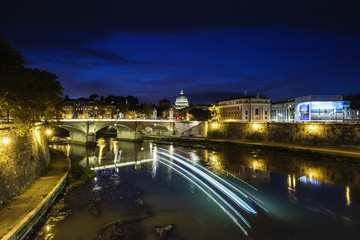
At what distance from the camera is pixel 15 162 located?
15773 millimetres

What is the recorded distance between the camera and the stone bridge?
49.9m

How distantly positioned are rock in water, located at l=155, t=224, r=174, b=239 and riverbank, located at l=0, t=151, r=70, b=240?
6509 mm

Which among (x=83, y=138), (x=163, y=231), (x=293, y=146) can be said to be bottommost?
(x=163, y=231)

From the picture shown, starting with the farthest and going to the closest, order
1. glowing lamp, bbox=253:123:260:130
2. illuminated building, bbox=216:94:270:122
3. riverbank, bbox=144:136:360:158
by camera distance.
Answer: illuminated building, bbox=216:94:270:122, glowing lamp, bbox=253:123:260:130, riverbank, bbox=144:136:360:158

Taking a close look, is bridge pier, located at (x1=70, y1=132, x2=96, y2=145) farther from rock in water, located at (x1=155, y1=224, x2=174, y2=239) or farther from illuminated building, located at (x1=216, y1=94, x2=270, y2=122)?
illuminated building, located at (x1=216, y1=94, x2=270, y2=122)

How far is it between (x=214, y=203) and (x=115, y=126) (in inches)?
1929

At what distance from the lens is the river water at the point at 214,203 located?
1346cm

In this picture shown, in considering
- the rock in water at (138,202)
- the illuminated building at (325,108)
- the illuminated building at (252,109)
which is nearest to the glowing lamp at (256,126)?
the illuminated building at (325,108)

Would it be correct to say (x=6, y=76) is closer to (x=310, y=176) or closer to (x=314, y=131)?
(x=310, y=176)

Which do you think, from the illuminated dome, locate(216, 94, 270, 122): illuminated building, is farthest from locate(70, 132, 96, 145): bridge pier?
the illuminated dome

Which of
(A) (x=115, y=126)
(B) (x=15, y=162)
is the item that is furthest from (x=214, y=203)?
(A) (x=115, y=126)

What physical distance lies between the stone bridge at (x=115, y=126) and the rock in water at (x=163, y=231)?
3091cm

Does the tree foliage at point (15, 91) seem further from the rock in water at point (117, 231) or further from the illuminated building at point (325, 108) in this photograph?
the illuminated building at point (325, 108)

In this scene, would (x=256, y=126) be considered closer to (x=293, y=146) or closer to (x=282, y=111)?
(x=293, y=146)
